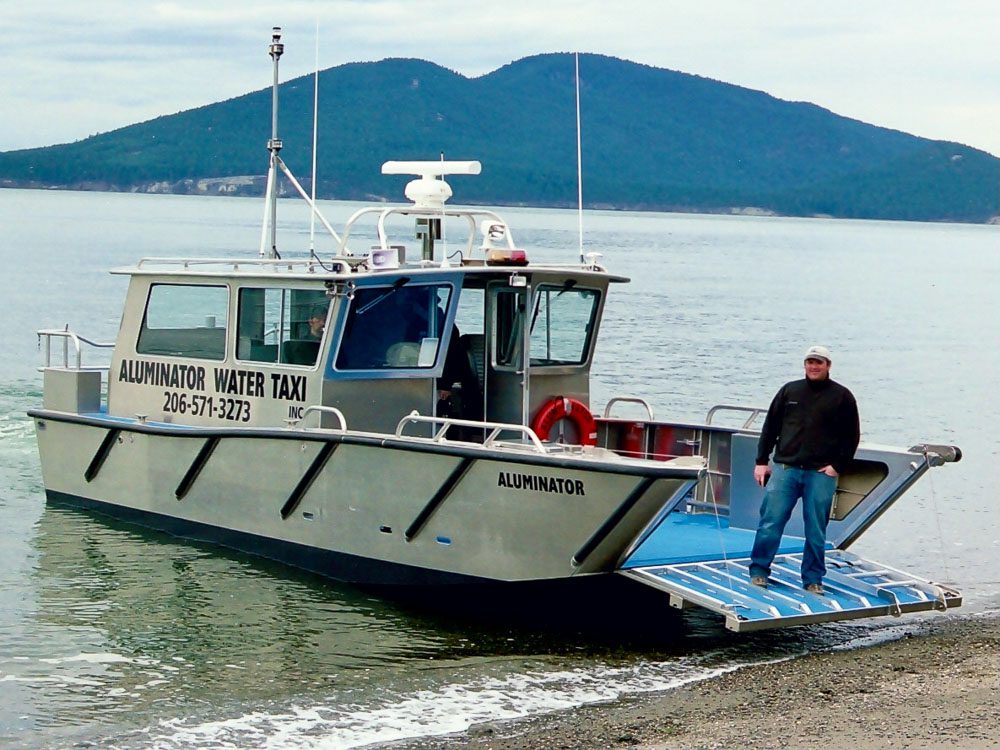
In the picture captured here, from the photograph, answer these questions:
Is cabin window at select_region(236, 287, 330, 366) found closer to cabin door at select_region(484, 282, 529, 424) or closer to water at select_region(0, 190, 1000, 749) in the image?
cabin door at select_region(484, 282, 529, 424)

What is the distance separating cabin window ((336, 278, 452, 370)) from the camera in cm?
1073

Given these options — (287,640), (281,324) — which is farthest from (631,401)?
(287,640)

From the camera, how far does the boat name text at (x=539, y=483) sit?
9.16 metres

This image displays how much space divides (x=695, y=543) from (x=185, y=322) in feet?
14.9

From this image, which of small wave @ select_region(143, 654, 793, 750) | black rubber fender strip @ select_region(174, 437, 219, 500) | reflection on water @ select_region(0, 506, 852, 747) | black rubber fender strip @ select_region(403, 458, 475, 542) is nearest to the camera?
small wave @ select_region(143, 654, 793, 750)

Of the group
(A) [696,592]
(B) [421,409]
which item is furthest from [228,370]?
(A) [696,592]

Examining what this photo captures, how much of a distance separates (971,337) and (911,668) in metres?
37.4

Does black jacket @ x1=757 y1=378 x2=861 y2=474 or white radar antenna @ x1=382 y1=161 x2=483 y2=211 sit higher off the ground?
white radar antenna @ x1=382 y1=161 x2=483 y2=211

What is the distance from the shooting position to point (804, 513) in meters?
9.39

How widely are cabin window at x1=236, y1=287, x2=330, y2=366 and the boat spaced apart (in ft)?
0.06

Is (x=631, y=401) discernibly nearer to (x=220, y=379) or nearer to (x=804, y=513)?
(x=804, y=513)

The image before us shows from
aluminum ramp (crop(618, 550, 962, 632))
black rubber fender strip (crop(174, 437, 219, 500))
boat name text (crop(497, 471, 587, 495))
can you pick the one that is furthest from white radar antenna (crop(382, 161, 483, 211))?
aluminum ramp (crop(618, 550, 962, 632))

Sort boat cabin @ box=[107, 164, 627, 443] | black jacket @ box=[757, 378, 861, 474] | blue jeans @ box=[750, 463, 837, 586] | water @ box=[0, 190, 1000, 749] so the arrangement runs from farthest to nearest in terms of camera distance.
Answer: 1. boat cabin @ box=[107, 164, 627, 443]
2. blue jeans @ box=[750, 463, 837, 586]
3. black jacket @ box=[757, 378, 861, 474]
4. water @ box=[0, 190, 1000, 749]

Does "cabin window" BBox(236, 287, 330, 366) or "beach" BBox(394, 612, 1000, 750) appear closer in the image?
"beach" BBox(394, 612, 1000, 750)
